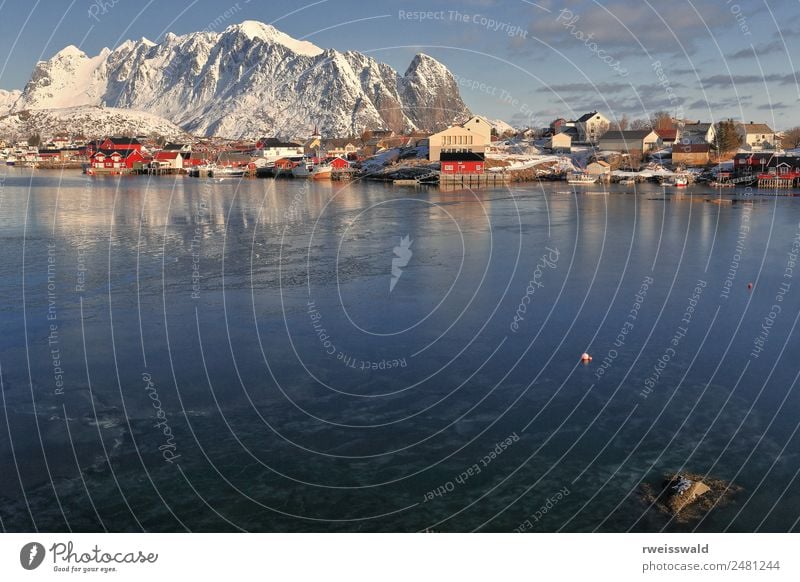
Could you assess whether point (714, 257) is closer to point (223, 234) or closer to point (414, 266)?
point (414, 266)

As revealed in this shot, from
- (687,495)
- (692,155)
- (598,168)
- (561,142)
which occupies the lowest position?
(687,495)

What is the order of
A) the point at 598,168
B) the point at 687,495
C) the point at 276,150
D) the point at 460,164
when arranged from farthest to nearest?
1. the point at 276,150
2. the point at 598,168
3. the point at 460,164
4. the point at 687,495

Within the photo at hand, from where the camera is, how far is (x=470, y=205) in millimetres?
39188

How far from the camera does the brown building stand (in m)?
64.1

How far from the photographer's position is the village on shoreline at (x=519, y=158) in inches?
2237

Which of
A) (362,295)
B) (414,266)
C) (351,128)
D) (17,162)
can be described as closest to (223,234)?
(414,266)

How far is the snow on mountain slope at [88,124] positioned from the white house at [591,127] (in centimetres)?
7425

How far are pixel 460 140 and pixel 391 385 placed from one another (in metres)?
56.2

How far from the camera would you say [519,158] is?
66125mm

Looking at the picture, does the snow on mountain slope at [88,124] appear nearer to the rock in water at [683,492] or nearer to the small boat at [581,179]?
the small boat at [581,179]

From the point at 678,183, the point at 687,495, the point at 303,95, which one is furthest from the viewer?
the point at 303,95

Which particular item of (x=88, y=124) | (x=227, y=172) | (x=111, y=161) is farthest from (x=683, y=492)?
(x=88, y=124)

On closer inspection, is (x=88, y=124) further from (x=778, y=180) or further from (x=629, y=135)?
(x=778, y=180)

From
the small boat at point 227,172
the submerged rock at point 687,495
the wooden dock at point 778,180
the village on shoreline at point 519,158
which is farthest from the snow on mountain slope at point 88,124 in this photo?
the submerged rock at point 687,495
